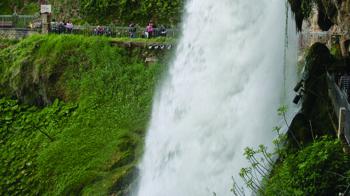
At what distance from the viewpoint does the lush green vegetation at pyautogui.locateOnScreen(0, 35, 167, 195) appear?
62.0 ft

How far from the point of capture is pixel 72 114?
842 inches

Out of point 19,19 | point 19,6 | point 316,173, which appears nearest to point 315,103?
point 316,173

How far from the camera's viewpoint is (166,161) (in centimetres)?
1496

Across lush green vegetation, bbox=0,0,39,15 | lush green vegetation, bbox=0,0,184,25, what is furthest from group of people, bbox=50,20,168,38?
lush green vegetation, bbox=0,0,39,15

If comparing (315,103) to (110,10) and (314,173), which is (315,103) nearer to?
(314,173)

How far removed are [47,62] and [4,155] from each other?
368 centimetres

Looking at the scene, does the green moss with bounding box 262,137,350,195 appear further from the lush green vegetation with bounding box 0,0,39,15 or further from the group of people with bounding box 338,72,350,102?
the lush green vegetation with bounding box 0,0,39,15

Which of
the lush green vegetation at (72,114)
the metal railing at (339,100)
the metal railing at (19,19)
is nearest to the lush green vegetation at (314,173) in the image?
the metal railing at (339,100)

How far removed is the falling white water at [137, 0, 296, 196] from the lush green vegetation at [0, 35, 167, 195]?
2845 mm

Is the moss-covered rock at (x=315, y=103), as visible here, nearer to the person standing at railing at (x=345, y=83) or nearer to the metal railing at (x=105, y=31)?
the person standing at railing at (x=345, y=83)

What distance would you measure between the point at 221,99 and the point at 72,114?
853cm

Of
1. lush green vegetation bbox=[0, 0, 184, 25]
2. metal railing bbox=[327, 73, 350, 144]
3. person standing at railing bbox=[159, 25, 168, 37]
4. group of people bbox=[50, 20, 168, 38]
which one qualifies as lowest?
metal railing bbox=[327, 73, 350, 144]

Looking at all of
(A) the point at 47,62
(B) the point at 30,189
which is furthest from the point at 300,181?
(A) the point at 47,62

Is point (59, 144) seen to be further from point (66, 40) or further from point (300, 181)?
point (300, 181)
